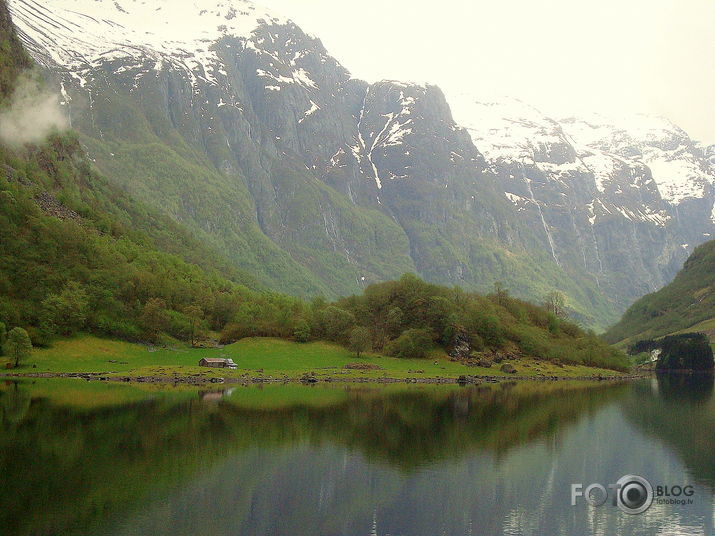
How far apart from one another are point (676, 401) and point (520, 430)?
196 feet

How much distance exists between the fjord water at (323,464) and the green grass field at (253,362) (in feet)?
83.5

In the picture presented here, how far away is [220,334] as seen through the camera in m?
176

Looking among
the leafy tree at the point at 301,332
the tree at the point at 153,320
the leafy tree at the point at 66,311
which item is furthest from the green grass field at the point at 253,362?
the tree at the point at 153,320

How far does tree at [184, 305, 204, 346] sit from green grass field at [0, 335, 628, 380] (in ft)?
28.0

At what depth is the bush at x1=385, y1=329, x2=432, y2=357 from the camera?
172500 mm

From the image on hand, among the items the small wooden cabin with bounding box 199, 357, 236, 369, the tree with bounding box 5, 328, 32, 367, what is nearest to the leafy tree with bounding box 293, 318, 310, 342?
the small wooden cabin with bounding box 199, 357, 236, 369

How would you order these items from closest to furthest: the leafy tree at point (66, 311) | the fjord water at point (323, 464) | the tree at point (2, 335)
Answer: the fjord water at point (323, 464), the tree at point (2, 335), the leafy tree at point (66, 311)

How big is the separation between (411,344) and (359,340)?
15.5 metres

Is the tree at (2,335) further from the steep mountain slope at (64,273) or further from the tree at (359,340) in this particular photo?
the tree at (359,340)

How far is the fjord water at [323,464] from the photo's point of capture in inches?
1708

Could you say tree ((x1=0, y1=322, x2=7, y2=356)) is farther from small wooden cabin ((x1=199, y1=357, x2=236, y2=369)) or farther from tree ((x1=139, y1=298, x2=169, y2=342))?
small wooden cabin ((x1=199, y1=357, x2=236, y2=369))

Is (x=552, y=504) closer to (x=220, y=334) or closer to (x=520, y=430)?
(x=520, y=430)

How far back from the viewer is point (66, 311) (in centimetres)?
13925

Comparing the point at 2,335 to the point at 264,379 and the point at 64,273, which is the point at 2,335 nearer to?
the point at 64,273
